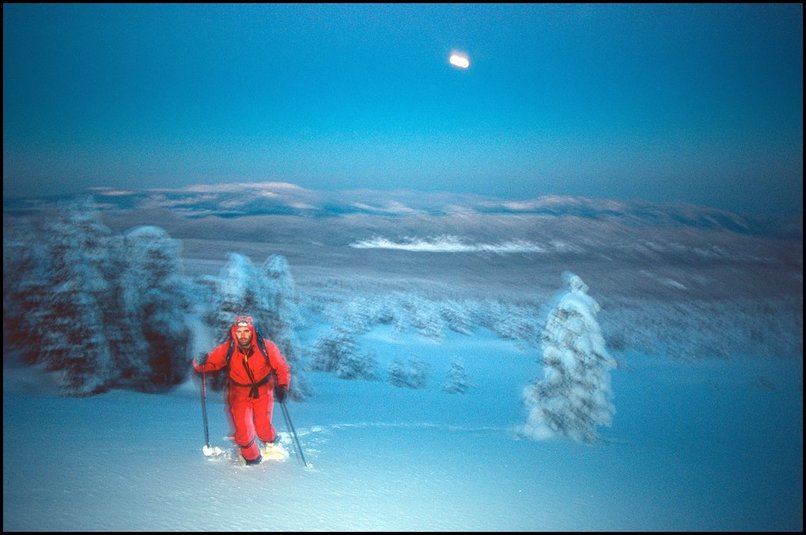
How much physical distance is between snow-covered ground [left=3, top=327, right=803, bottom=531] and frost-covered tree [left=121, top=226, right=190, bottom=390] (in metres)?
0.76

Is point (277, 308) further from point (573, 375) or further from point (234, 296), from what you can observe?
point (573, 375)

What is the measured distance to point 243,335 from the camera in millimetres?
8094

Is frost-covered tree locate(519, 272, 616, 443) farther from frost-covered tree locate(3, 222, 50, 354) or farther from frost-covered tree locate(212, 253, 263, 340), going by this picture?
frost-covered tree locate(3, 222, 50, 354)

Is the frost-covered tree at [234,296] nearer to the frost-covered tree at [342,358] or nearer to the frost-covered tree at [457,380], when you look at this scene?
the frost-covered tree at [342,358]

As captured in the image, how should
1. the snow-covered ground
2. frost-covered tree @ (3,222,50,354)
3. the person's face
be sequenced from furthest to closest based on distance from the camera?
1. frost-covered tree @ (3,222,50,354)
2. the person's face
3. the snow-covered ground

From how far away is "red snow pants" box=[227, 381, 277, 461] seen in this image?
26.8ft

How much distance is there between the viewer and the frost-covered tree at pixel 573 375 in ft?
41.5

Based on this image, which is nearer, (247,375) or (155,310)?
(247,375)

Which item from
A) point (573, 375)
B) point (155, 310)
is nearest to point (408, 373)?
point (573, 375)

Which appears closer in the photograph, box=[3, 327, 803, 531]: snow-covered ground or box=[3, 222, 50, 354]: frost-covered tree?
box=[3, 327, 803, 531]: snow-covered ground

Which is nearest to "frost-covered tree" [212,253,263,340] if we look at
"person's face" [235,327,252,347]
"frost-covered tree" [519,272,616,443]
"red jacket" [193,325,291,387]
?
"red jacket" [193,325,291,387]

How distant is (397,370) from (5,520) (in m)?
15.9

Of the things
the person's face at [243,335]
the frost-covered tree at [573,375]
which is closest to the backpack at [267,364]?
the person's face at [243,335]

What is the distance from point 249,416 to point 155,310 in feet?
22.7
